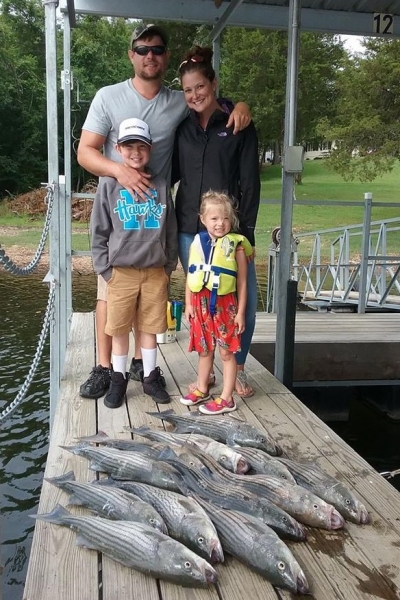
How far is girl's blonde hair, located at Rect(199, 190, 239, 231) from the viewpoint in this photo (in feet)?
11.2

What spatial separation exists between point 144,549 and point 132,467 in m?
0.60

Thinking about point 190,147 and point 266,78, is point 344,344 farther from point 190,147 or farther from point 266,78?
point 266,78

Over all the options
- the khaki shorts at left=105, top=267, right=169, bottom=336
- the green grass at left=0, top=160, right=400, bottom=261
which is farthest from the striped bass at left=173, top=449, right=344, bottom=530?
the green grass at left=0, top=160, right=400, bottom=261

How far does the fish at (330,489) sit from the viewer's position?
243cm

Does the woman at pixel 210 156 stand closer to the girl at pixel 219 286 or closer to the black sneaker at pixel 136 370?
the girl at pixel 219 286

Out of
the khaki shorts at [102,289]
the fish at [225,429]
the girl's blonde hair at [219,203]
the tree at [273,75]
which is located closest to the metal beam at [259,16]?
the girl's blonde hair at [219,203]

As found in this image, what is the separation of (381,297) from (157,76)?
5591mm

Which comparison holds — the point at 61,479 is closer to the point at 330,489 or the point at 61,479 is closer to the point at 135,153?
the point at 330,489

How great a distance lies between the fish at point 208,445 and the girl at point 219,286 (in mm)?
427

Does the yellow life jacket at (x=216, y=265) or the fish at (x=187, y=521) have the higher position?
the yellow life jacket at (x=216, y=265)

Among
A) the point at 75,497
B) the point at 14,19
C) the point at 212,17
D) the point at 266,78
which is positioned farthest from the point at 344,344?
the point at 14,19

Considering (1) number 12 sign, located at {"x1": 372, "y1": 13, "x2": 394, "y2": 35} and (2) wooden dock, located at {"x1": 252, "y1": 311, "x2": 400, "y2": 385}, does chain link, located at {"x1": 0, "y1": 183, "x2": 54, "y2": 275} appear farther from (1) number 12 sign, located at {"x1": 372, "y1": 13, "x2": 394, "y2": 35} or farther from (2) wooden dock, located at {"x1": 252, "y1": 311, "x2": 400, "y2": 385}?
(1) number 12 sign, located at {"x1": 372, "y1": 13, "x2": 394, "y2": 35}

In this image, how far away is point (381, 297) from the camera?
8.26m

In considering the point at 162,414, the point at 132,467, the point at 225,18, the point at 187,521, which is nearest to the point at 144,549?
the point at 187,521
